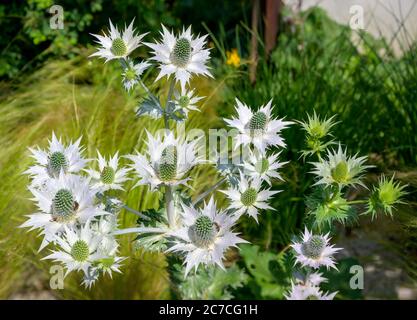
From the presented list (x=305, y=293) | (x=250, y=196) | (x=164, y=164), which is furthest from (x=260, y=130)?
(x=305, y=293)

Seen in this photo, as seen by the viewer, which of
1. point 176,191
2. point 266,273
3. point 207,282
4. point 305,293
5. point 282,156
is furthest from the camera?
point 282,156

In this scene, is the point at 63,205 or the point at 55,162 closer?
the point at 63,205

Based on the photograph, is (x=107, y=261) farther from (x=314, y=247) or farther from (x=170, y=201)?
(x=314, y=247)

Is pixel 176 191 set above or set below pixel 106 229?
above
